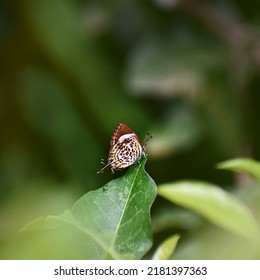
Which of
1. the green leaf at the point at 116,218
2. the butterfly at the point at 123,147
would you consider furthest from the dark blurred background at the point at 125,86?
the green leaf at the point at 116,218

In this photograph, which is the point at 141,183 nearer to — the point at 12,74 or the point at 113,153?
the point at 113,153

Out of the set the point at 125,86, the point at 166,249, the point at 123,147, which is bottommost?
the point at 166,249

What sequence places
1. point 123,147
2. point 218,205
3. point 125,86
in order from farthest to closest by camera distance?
point 125,86 → point 123,147 → point 218,205

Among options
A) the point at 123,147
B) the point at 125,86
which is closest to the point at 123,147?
the point at 123,147

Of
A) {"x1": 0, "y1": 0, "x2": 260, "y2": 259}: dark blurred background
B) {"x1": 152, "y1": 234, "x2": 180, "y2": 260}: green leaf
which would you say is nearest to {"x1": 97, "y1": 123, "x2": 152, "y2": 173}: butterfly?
{"x1": 152, "y1": 234, "x2": 180, "y2": 260}: green leaf

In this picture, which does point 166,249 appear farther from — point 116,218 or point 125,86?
point 125,86

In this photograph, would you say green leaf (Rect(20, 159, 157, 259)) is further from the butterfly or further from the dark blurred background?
the dark blurred background

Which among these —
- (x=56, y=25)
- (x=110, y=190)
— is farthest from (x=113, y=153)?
(x=56, y=25)

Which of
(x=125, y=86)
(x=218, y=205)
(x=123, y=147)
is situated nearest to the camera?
(x=218, y=205)
